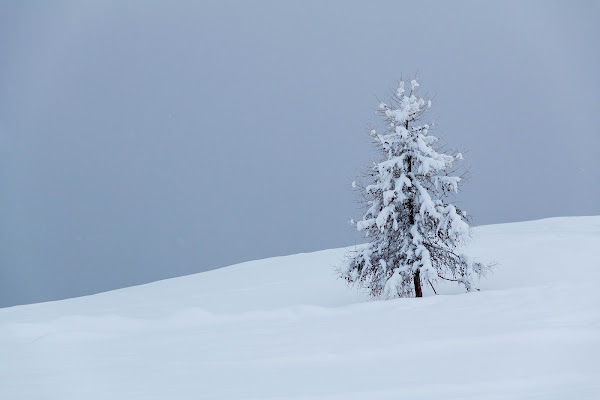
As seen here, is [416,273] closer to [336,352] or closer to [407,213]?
[407,213]

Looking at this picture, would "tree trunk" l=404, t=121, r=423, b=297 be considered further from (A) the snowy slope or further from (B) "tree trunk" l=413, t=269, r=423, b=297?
(A) the snowy slope

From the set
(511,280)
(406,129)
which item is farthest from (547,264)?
(406,129)

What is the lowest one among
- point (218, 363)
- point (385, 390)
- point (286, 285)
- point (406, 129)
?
point (385, 390)

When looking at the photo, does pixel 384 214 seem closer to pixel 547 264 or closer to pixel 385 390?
pixel 547 264

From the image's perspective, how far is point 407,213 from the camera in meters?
14.2

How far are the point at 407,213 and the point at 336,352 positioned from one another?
811 centimetres

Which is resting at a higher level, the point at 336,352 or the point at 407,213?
the point at 407,213

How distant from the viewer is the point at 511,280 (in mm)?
15188

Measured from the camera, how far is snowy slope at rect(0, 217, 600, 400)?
5125mm

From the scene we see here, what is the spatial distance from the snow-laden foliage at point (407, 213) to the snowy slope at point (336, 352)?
152 inches

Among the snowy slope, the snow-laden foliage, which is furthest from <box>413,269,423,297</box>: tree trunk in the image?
the snowy slope

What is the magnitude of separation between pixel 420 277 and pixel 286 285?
752 centimetres

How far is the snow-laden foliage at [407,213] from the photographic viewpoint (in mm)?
13500

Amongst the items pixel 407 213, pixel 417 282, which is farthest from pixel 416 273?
pixel 407 213
